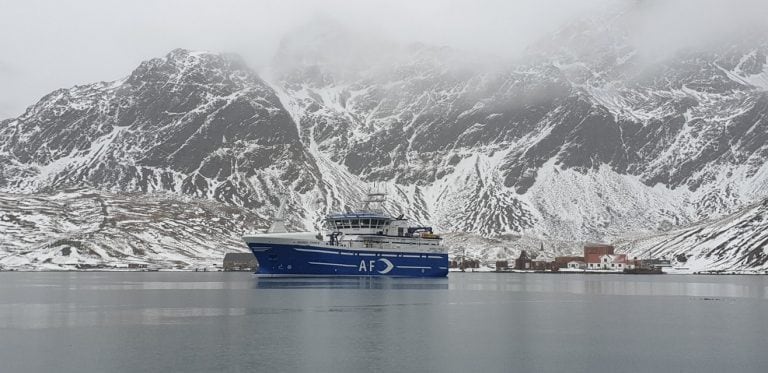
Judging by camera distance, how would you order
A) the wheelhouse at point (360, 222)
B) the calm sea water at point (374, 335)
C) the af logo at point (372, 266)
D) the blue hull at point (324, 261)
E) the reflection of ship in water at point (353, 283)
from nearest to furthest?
1. the calm sea water at point (374, 335)
2. the reflection of ship in water at point (353, 283)
3. the blue hull at point (324, 261)
4. the af logo at point (372, 266)
5. the wheelhouse at point (360, 222)

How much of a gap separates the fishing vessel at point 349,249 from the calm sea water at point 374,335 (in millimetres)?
60387

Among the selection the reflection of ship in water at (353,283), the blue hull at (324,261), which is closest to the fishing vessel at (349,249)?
the blue hull at (324,261)

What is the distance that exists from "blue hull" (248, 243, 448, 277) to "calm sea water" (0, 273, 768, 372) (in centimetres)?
6007

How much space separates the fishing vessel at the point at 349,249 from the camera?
175 metres

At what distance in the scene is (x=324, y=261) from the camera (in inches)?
6909

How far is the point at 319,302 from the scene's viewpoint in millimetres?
105625

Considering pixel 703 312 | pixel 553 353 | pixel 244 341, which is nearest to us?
pixel 553 353

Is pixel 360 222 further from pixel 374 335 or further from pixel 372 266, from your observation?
pixel 374 335

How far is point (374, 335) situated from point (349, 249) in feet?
360

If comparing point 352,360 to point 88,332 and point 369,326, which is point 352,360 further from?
point 88,332

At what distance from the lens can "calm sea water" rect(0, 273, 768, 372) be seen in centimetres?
5406

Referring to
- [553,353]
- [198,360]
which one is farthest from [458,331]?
[198,360]

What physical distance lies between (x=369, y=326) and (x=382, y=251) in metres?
108

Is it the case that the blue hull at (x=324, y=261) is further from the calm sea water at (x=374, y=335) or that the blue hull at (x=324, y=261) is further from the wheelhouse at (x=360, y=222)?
the calm sea water at (x=374, y=335)
